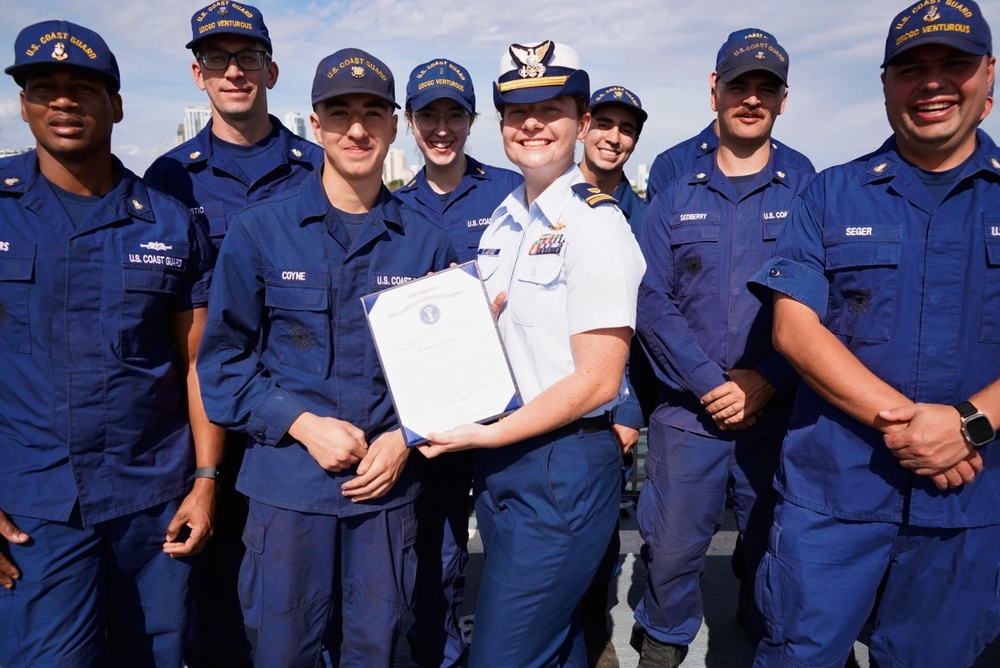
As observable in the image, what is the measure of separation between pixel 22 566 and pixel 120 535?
280mm

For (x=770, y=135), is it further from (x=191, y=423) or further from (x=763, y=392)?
(x=191, y=423)

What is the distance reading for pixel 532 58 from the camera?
2127 millimetres

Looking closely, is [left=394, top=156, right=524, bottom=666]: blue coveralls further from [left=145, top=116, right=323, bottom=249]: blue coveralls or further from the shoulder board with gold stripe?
the shoulder board with gold stripe

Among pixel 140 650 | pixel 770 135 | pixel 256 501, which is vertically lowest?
pixel 140 650

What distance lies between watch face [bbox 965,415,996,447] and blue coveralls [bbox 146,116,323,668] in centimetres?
240

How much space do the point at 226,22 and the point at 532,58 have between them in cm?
164

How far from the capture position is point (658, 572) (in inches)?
113

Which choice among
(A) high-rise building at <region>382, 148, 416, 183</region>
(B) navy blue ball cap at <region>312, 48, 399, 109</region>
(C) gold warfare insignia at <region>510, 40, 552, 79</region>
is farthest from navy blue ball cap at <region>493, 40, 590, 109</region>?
(A) high-rise building at <region>382, 148, 416, 183</region>

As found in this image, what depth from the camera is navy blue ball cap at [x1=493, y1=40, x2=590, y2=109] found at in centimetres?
210

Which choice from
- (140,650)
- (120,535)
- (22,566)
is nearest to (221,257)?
(120,535)

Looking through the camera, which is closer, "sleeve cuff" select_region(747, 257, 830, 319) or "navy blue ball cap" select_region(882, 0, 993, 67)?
"navy blue ball cap" select_region(882, 0, 993, 67)

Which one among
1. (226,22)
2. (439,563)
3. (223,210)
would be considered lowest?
(439,563)

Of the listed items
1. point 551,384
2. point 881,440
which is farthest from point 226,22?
point 881,440

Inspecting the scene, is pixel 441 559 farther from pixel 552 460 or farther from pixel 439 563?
pixel 552 460
